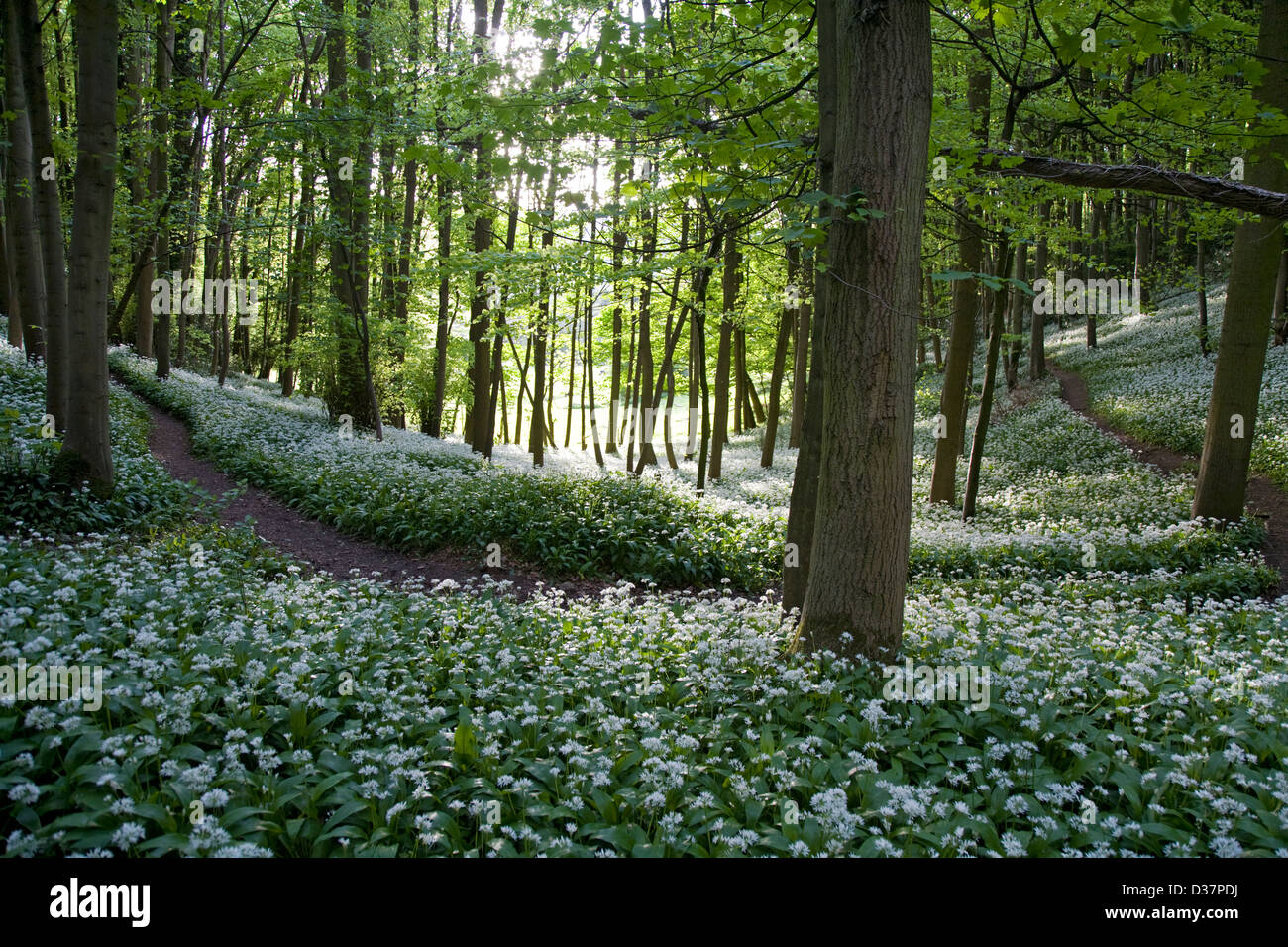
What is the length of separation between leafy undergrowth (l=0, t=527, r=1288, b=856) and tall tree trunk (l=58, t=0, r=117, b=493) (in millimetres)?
3553

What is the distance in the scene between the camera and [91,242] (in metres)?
9.16

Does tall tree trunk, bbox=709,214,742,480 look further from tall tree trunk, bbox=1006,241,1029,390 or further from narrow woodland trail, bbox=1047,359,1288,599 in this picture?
narrow woodland trail, bbox=1047,359,1288,599

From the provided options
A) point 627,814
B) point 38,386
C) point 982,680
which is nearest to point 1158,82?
point 982,680

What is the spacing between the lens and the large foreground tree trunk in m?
4.85

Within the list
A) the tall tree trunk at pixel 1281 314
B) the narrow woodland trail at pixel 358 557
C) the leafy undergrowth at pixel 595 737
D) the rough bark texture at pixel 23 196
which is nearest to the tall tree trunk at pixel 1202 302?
the tall tree trunk at pixel 1281 314

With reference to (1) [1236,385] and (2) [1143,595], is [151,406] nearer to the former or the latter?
(2) [1143,595]

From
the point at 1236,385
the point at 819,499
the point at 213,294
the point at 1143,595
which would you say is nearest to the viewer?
the point at 819,499

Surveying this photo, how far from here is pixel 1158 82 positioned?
5984mm

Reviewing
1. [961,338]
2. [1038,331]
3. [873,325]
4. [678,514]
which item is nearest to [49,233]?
[678,514]

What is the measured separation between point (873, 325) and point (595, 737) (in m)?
3.38

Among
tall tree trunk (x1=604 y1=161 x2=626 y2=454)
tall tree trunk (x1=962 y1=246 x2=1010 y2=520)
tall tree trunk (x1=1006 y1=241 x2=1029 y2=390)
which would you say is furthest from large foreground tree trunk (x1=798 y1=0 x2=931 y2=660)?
tall tree trunk (x1=1006 y1=241 x2=1029 y2=390)

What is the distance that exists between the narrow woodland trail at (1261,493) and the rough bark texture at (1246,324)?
0.89 metres

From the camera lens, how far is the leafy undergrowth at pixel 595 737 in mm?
3312
